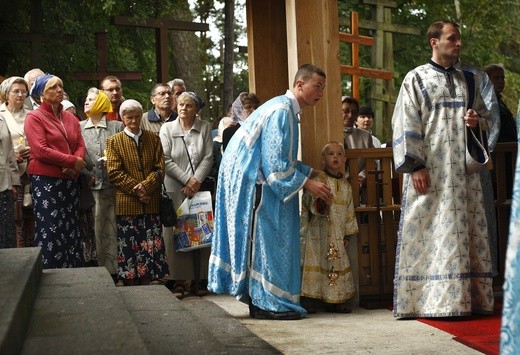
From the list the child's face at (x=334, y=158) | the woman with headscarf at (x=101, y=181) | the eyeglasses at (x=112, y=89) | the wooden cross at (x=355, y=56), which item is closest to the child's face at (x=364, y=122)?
the wooden cross at (x=355, y=56)

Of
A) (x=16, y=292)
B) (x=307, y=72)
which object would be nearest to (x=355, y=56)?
(x=307, y=72)

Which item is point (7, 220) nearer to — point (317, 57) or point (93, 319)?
point (317, 57)

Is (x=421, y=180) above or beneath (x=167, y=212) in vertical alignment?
above

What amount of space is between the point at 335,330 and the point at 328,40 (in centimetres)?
287

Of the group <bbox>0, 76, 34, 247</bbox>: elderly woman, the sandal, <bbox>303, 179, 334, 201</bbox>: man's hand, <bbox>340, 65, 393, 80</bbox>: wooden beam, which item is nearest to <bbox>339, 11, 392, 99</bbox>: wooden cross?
<bbox>340, 65, 393, 80</bbox>: wooden beam

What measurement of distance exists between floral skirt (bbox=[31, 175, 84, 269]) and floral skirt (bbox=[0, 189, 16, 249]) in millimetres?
351

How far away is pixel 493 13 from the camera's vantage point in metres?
27.5

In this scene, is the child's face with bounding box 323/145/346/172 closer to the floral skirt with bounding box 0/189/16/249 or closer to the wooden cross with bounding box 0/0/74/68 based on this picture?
the floral skirt with bounding box 0/189/16/249

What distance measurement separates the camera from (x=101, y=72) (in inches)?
622

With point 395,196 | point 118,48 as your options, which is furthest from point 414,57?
point 395,196

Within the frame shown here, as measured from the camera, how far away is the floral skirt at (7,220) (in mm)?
10164

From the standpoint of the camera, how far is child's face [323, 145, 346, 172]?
33.3 feet

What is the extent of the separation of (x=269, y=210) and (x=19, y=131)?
9.48ft

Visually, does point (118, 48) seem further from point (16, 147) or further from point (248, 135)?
point (248, 135)
